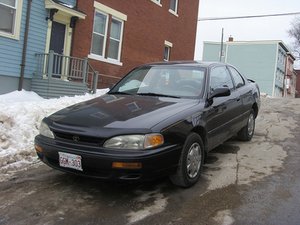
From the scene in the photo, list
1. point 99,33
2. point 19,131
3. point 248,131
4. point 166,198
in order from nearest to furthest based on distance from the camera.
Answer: point 166,198, point 19,131, point 248,131, point 99,33

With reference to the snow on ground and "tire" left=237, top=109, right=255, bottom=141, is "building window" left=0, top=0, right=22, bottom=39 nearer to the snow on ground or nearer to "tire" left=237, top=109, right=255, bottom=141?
the snow on ground

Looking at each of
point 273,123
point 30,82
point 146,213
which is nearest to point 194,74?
point 146,213

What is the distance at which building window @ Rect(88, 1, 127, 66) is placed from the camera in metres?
14.8

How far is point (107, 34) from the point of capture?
1538 centimetres

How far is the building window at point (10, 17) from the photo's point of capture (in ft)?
36.5

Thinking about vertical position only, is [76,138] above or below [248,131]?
below

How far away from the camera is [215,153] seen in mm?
6809

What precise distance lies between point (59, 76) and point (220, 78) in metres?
7.57

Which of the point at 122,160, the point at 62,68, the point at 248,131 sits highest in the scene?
the point at 62,68

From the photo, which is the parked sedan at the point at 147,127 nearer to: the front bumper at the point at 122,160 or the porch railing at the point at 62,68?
the front bumper at the point at 122,160

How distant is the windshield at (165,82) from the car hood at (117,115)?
258 millimetres

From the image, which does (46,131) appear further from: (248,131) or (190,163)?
(248,131)

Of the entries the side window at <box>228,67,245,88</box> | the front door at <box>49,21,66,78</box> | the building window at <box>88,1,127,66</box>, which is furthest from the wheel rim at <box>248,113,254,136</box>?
the building window at <box>88,1,127,66</box>

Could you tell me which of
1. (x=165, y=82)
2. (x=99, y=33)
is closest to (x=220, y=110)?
(x=165, y=82)
